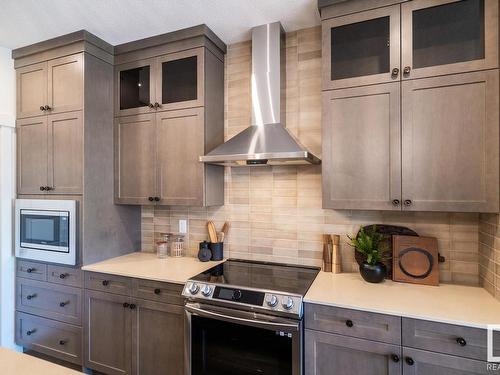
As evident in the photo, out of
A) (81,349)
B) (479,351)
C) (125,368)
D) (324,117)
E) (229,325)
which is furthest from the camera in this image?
(81,349)

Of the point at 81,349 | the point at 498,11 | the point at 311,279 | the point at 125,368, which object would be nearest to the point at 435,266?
the point at 311,279

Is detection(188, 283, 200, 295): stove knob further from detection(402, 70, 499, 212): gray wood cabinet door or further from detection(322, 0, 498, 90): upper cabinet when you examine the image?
detection(322, 0, 498, 90): upper cabinet

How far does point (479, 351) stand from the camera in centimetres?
128

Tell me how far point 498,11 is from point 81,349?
11.3 ft

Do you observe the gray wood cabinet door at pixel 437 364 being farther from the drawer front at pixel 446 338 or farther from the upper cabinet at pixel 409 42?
the upper cabinet at pixel 409 42

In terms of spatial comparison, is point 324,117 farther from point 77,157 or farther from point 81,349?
point 81,349

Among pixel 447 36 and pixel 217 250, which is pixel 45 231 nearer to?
pixel 217 250

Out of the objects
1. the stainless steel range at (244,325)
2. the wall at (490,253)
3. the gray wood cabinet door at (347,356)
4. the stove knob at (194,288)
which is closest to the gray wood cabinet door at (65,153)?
the stove knob at (194,288)

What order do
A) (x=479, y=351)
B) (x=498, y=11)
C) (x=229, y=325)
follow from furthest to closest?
(x=229, y=325), (x=498, y=11), (x=479, y=351)

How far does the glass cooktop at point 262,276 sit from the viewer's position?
1.75m

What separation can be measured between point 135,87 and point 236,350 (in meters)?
2.17

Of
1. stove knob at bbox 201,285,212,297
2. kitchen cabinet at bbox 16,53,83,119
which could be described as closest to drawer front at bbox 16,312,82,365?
stove knob at bbox 201,285,212,297

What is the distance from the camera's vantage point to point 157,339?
194 cm

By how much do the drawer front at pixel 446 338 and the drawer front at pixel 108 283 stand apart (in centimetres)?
175
